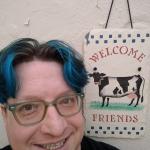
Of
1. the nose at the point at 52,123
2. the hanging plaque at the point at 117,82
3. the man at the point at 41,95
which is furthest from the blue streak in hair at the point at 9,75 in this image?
the hanging plaque at the point at 117,82

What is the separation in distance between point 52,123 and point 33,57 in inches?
7.7

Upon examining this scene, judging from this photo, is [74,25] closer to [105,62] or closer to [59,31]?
[59,31]

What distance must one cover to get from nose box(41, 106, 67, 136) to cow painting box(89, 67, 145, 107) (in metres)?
0.24

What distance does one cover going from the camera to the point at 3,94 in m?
0.88

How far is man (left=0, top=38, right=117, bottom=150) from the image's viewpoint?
834mm

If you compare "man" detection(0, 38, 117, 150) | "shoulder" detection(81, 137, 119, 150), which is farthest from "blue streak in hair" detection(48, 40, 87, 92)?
"shoulder" detection(81, 137, 119, 150)

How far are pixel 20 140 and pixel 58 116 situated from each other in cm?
13

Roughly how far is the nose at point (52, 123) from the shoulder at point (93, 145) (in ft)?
0.84

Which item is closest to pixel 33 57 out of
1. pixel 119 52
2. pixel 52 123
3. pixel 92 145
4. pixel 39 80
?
pixel 39 80

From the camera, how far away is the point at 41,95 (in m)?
0.83

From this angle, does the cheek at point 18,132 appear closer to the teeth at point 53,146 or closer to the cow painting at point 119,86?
the teeth at point 53,146

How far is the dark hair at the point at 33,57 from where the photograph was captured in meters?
0.84

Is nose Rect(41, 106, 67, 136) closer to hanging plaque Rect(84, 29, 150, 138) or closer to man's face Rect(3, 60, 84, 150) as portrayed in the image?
man's face Rect(3, 60, 84, 150)

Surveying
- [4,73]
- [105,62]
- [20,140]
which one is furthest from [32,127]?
[105,62]
